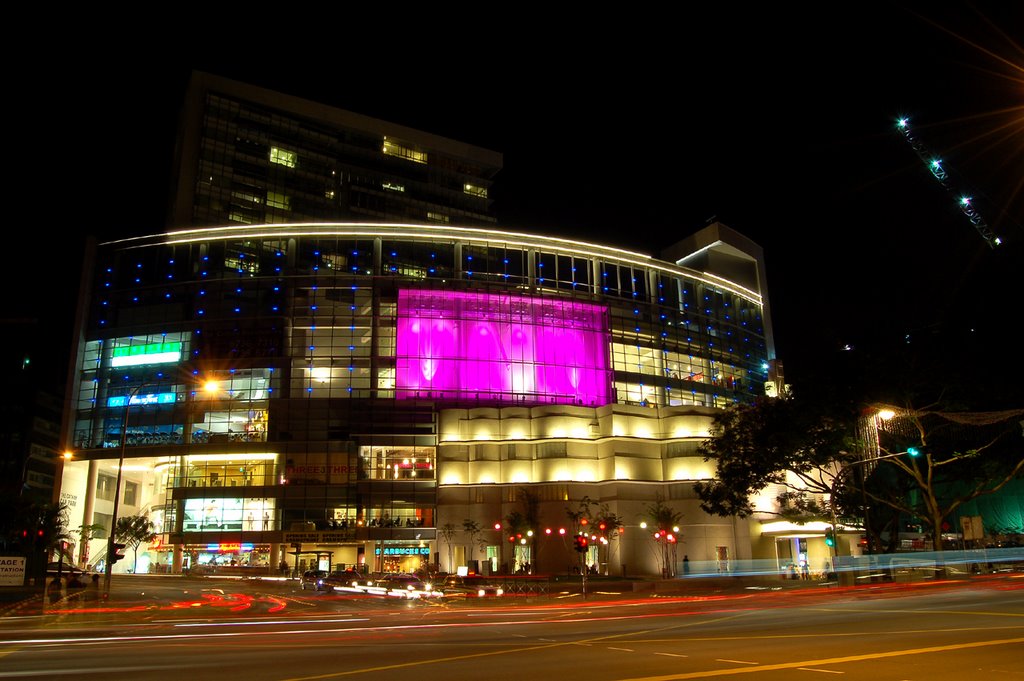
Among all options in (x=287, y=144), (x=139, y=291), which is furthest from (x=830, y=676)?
(x=287, y=144)

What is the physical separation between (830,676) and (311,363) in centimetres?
8110

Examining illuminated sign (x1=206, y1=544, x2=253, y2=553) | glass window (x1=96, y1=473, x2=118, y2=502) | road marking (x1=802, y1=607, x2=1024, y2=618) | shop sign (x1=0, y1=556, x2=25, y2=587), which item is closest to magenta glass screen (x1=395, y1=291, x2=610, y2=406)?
illuminated sign (x1=206, y1=544, x2=253, y2=553)

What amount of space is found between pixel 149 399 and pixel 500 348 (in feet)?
136

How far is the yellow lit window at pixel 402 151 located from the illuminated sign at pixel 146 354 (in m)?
50.0

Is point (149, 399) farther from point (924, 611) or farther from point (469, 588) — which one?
point (924, 611)

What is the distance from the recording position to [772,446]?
54.1 metres

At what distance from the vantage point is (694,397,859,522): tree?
52.0 m

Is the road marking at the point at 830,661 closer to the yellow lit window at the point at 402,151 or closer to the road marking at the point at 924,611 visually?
the road marking at the point at 924,611

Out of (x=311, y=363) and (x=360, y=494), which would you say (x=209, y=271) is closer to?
(x=311, y=363)

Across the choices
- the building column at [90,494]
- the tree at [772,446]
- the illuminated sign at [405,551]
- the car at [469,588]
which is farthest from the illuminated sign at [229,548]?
the tree at [772,446]

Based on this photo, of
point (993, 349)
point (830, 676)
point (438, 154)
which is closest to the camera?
point (830, 676)

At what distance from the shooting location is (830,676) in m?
12.7

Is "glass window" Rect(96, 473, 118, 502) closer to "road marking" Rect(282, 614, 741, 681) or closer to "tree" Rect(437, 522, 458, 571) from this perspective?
"tree" Rect(437, 522, 458, 571)

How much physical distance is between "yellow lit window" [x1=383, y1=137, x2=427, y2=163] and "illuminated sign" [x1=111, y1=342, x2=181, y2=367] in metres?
50.0
